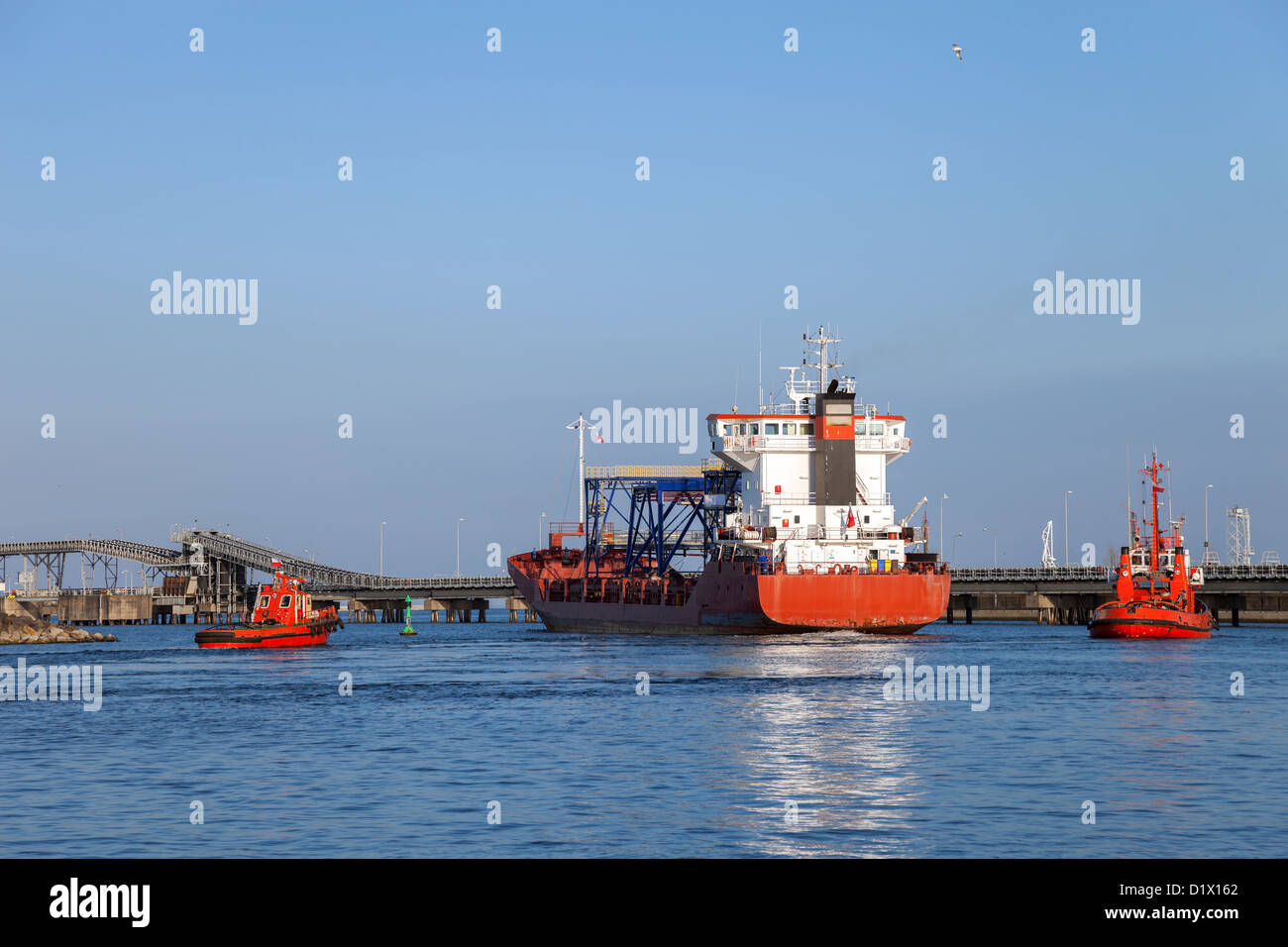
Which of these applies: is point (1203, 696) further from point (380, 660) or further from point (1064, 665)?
point (380, 660)

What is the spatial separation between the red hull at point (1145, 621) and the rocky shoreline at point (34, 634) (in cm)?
7676

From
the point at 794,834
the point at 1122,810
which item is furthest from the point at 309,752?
the point at 1122,810

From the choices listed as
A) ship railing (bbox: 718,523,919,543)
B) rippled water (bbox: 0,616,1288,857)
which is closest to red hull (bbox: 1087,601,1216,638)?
ship railing (bbox: 718,523,919,543)

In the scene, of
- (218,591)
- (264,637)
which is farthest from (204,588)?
Result: (264,637)

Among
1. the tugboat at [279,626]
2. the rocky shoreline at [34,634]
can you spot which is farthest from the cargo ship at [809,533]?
the rocky shoreline at [34,634]

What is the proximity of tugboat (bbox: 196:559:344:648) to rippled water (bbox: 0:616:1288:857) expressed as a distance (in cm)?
2718

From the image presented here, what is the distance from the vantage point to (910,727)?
113 feet

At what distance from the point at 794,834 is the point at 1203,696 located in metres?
26.8

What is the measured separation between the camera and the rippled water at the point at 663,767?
20.3m

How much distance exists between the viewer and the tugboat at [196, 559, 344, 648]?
8312 centimetres

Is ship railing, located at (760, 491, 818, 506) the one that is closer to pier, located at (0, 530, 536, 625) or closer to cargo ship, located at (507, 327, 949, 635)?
cargo ship, located at (507, 327, 949, 635)

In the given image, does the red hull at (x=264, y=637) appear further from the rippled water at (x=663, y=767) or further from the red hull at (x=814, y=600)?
the rippled water at (x=663, y=767)

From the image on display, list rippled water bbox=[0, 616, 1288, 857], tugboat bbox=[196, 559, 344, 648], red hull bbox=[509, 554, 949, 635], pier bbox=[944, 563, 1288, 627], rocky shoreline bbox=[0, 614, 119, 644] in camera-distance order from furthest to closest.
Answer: pier bbox=[944, 563, 1288, 627] < rocky shoreline bbox=[0, 614, 119, 644] < tugboat bbox=[196, 559, 344, 648] < red hull bbox=[509, 554, 949, 635] < rippled water bbox=[0, 616, 1288, 857]
